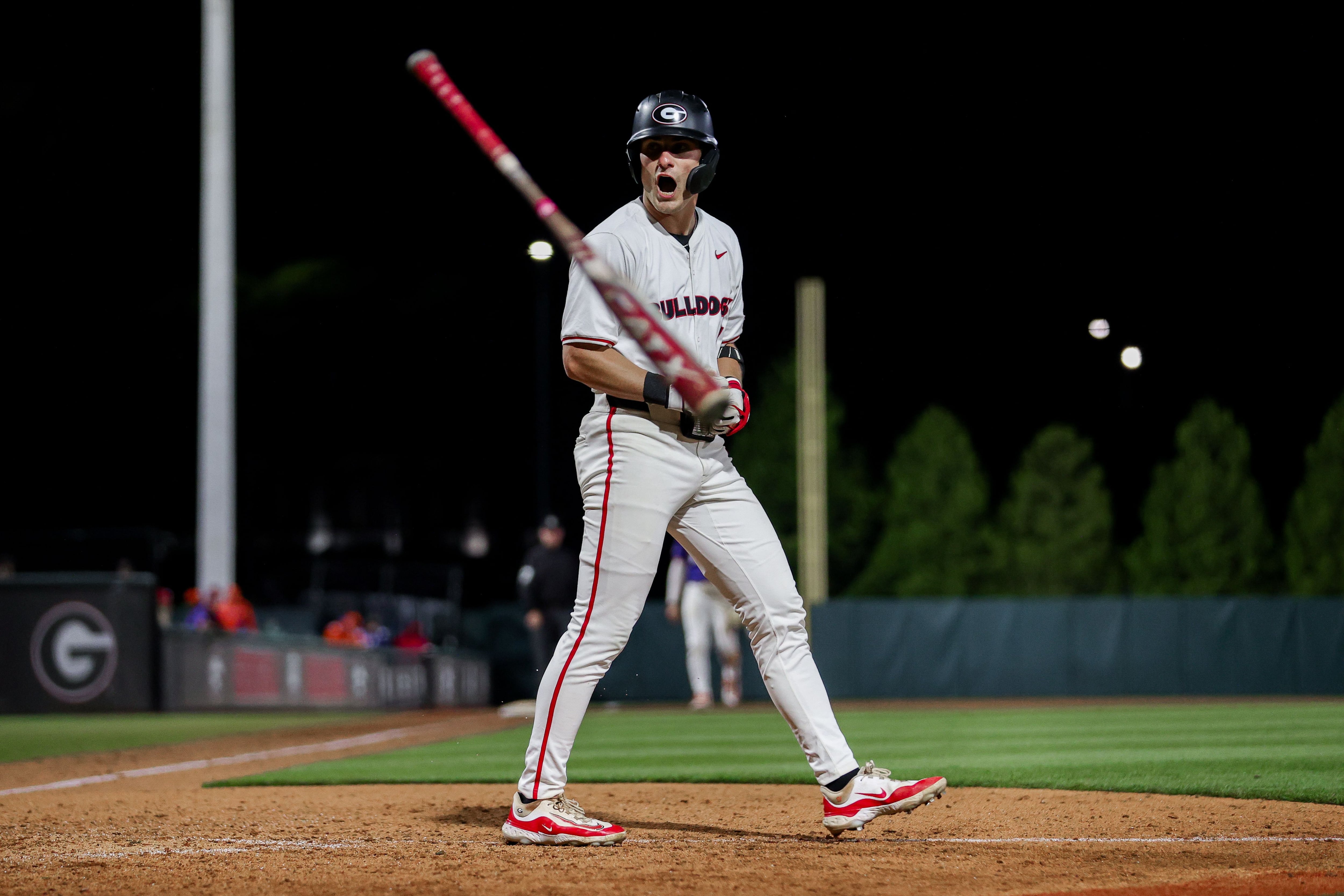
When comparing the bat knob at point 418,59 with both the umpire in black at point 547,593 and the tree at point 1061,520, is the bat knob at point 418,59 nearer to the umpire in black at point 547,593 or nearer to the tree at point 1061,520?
the umpire in black at point 547,593

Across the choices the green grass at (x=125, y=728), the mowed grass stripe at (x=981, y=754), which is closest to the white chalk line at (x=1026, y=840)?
the mowed grass stripe at (x=981, y=754)

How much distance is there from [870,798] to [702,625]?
11.2 meters

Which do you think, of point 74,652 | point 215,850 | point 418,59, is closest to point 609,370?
point 418,59

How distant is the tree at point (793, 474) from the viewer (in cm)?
2686

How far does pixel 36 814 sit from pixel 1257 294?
24.3 m

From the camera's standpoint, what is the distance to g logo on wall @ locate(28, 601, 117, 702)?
47.5ft

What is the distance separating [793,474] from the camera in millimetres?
26984

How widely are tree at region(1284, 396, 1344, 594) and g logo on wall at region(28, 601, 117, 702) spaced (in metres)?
16.1

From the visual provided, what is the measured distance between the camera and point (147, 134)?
3659 cm

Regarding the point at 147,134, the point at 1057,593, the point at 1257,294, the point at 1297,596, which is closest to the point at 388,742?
the point at 1297,596

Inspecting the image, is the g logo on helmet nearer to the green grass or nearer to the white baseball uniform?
the white baseball uniform

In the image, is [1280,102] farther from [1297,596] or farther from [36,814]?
[36,814]

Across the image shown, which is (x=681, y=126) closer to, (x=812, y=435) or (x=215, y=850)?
(x=215, y=850)

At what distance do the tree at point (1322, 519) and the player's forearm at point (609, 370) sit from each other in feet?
63.2
